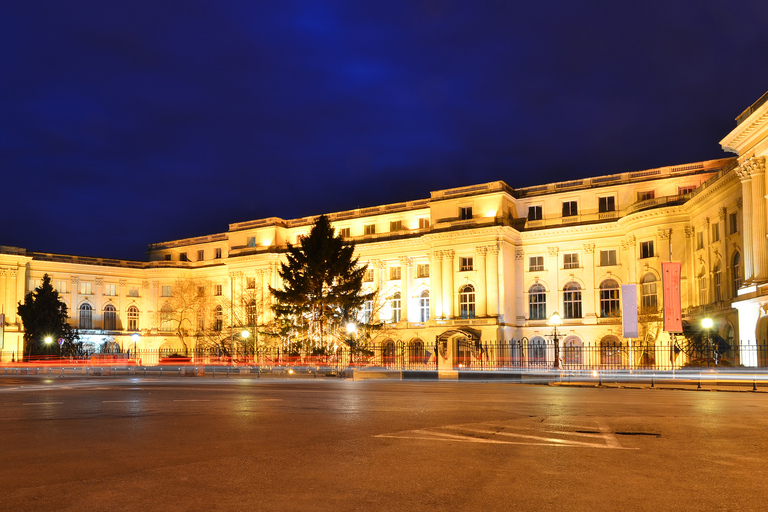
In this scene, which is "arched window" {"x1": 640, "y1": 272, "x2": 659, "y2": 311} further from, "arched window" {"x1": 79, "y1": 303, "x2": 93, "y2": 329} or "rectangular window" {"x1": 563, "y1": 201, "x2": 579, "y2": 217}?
"arched window" {"x1": 79, "y1": 303, "x2": 93, "y2": 329}

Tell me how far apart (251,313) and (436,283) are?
1955 cm

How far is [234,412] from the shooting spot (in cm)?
1599

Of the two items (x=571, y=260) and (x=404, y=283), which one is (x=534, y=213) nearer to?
(x=571, y=260)

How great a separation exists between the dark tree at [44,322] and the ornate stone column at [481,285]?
41.6 metres

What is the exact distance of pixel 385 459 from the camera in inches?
364

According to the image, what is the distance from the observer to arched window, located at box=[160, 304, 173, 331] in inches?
3287

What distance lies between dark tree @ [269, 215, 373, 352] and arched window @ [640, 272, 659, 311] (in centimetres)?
2324

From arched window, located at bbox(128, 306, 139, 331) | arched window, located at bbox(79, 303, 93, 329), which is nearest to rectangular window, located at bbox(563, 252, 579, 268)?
arched window, located at bbox(128, 306, 139, 331)

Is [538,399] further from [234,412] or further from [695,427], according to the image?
[234,412]

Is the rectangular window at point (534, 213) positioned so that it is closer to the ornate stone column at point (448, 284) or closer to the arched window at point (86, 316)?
the ornate stone column at point (448, 284)

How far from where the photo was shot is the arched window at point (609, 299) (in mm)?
59688

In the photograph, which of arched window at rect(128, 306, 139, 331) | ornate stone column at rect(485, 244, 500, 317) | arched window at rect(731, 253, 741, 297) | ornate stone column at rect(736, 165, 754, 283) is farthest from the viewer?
arched window at rect(128, 306, 139, 331)

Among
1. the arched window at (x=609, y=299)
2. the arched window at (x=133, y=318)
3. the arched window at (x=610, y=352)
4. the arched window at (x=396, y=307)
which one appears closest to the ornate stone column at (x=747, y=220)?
the arched window at (x=610, y=352)

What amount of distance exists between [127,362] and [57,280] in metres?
16.5
